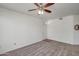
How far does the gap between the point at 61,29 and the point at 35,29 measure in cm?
219

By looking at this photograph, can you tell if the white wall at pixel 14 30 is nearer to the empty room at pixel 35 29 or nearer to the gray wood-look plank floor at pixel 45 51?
the empty room at pixel 35 29

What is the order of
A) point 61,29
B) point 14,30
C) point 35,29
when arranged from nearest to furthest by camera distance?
1. point 14,30
2. point 35,29
3. point 61,29

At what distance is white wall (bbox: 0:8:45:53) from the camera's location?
3861mm

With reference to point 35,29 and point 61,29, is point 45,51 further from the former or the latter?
point 61,29

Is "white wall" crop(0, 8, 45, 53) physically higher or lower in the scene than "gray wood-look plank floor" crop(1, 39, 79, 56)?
higher

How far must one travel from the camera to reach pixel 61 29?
7117 millimetres

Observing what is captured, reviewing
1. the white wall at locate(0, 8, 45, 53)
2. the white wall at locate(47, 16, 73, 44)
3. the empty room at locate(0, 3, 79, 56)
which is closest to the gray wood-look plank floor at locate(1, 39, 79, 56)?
the empty room at locate(0, 3, 79, 56)

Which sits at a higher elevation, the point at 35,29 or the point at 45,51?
the point at 35,29

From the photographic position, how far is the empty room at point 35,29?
12.3 feet

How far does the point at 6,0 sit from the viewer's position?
103cm

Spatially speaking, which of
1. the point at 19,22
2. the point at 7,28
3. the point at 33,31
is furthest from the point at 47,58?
the point at 33,31

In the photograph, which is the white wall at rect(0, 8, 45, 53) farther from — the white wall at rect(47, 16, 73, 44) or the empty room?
the white wall at rect(47, 16, 73, 44)

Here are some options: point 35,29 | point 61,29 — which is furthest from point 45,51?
point 61,29

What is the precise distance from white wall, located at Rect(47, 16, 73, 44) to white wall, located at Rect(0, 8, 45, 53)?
242 centimetres
